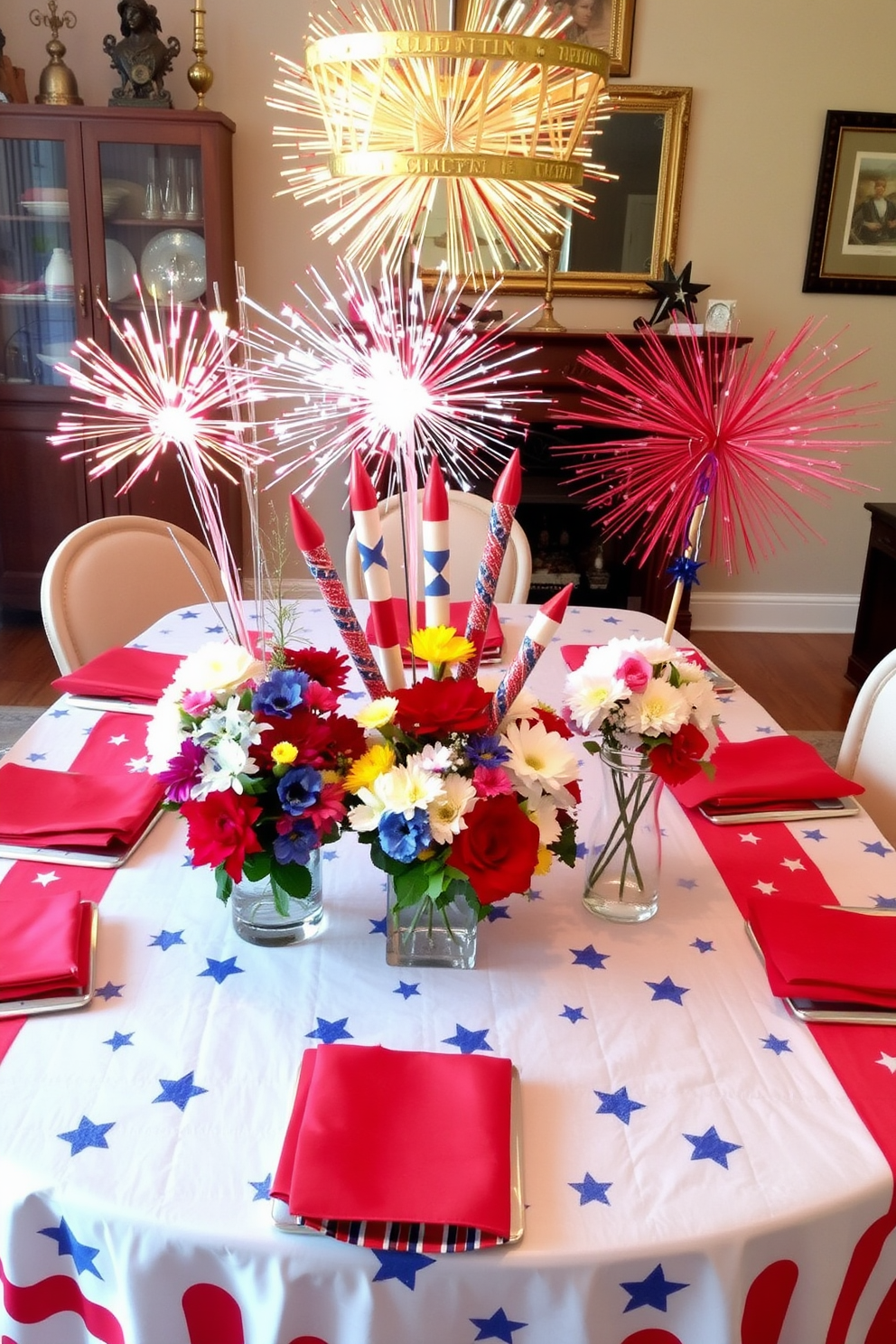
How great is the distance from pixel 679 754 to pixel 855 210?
348 cm

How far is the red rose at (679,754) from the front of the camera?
3.46 ft

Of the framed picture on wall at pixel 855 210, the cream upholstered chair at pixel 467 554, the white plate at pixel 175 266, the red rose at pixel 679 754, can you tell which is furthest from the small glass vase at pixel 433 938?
the framed picture on wall at pixel 855 210

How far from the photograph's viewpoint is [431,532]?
1030 mm

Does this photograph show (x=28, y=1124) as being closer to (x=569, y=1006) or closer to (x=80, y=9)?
(x=569, y=1006)

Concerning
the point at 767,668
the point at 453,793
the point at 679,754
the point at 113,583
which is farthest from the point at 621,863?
the point at 767,668

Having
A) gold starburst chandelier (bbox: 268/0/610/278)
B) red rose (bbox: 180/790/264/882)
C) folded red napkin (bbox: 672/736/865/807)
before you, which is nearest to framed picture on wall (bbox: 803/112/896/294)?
folded red napkin (bbox: 672/736/865/807)

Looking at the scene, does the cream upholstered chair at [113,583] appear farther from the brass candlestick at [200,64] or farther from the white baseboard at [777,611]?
the white baseboard at [777,611]

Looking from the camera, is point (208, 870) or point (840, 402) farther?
point (840, 402)

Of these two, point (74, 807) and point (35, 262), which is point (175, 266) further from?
point (74, 807)

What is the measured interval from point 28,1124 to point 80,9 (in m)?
3.87

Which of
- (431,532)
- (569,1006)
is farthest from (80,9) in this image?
(569,1006)

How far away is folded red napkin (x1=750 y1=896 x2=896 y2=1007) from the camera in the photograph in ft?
3.31

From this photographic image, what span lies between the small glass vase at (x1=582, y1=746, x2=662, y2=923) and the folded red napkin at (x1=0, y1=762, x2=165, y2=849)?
0.48 m

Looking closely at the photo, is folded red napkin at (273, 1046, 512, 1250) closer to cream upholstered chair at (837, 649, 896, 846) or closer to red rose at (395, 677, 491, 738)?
red rose at (395, 677, 491, 738)
